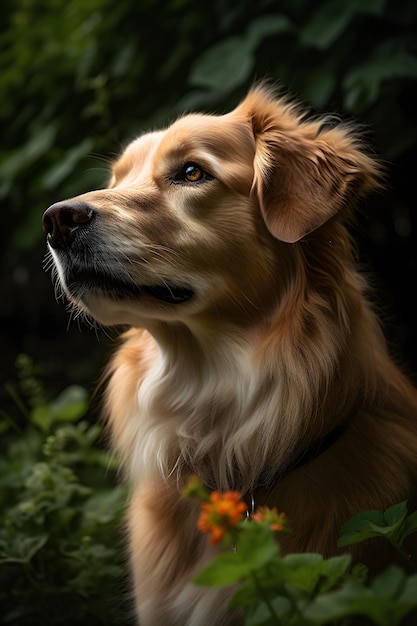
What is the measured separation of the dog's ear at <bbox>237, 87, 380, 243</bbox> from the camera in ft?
7.48

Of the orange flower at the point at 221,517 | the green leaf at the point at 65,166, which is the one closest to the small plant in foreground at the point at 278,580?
the orange flower at the point at 221,517

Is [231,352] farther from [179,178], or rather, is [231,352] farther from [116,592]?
[116,592]

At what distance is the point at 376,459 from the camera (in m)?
2.23

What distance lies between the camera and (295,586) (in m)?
1.57

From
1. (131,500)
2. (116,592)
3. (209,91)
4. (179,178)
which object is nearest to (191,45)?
(209,91)

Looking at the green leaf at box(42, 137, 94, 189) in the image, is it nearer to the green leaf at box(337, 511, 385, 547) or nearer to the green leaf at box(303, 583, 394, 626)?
the green leaf at box(337, 511, 385, 547)

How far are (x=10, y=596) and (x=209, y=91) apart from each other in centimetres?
224

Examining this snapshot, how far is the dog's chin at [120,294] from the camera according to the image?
7.41ft

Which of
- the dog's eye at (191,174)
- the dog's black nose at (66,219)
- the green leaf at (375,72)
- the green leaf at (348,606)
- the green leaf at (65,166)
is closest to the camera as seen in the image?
the green leaf at (348,606)

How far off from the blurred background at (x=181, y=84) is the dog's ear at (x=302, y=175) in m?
0.51

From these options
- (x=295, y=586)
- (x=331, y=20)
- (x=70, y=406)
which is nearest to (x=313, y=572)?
(x=295, y=586)

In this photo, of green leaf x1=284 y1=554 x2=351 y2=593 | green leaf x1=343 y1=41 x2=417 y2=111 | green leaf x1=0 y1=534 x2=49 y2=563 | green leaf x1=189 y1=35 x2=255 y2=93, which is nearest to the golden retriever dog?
green leaf x1=0 y1=534 x2=49 y2=563

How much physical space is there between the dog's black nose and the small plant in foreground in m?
1.00

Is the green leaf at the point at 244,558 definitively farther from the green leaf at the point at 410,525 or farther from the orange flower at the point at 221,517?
the green leaf at the point at 410,525
